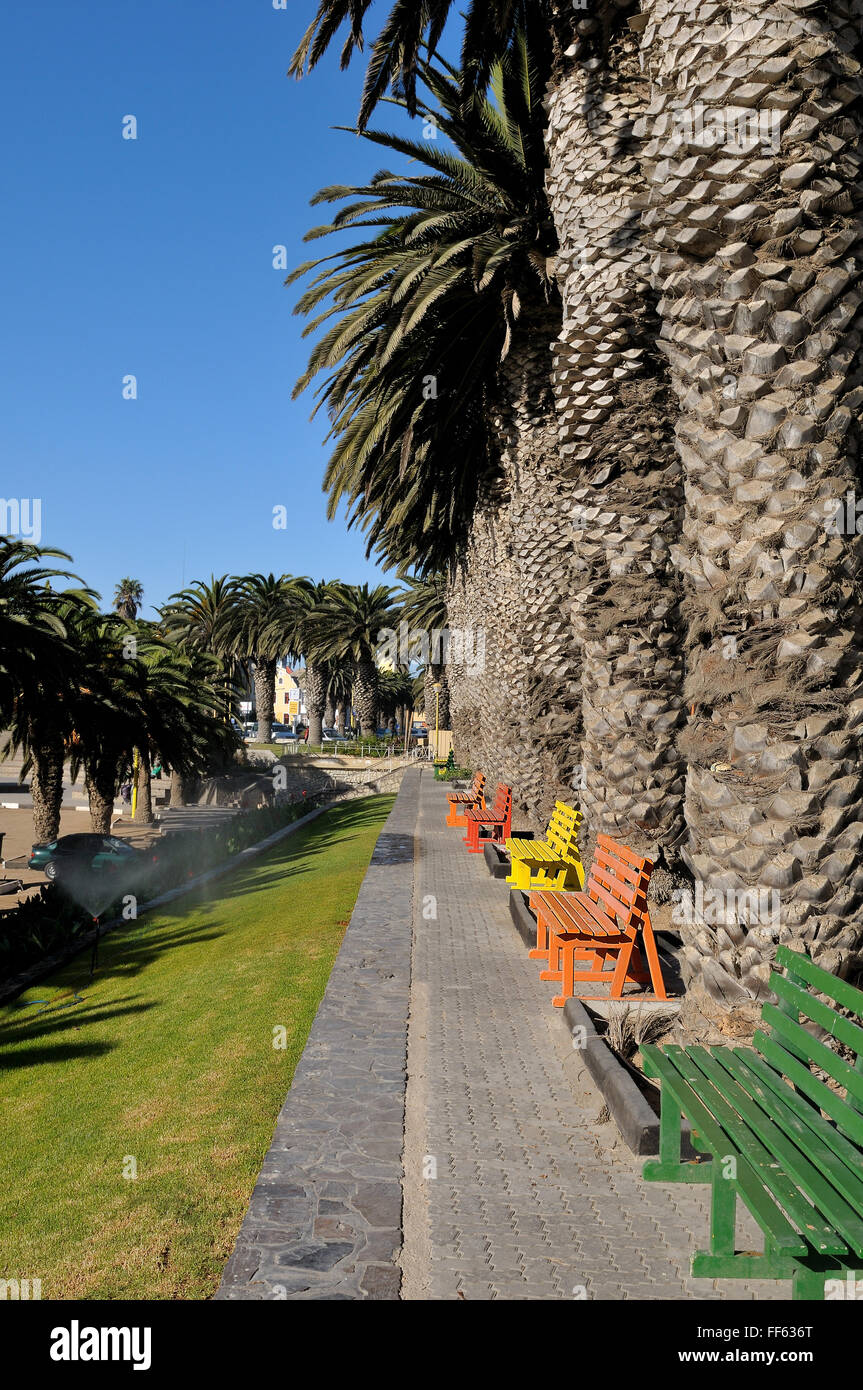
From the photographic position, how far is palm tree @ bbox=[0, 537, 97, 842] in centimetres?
1747

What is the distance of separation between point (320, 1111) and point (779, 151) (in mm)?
5316

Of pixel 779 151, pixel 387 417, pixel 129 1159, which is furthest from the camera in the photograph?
pixel 387 417

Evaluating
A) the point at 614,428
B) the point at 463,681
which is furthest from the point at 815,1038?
the point at 463,681

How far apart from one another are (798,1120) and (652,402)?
20.8 feet

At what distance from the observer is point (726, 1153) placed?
302 cm

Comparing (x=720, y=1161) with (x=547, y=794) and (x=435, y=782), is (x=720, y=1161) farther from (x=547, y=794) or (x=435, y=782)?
(x=435, y=782)

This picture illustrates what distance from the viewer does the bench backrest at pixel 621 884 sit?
5.82 meters

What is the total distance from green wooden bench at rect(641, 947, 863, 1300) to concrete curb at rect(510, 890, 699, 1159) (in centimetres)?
23

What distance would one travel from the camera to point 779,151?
430cm

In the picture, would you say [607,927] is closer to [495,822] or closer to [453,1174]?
[453,1174]

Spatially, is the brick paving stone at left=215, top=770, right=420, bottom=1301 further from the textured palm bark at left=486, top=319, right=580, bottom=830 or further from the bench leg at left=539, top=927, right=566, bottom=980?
the textured palm bark at left=486, top=319, right=580, bottom=830

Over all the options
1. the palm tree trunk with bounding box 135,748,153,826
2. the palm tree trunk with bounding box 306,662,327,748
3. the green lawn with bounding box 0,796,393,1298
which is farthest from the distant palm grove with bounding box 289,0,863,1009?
the palm tree trunk with bounding box 306,662,327,748

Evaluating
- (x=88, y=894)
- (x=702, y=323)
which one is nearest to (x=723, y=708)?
(x=702, y=323)
